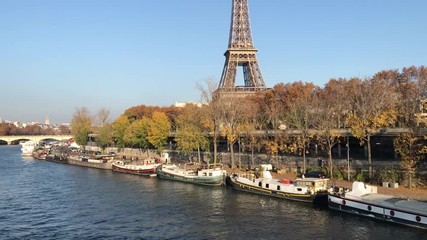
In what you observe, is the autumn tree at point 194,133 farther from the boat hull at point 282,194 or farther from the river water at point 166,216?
the boat hull at point 282,194

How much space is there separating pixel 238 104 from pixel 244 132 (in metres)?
4.26

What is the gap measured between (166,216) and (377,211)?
56.9 feet

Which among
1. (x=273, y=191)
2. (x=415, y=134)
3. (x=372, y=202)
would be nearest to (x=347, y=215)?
Result: (x=372, y=202)

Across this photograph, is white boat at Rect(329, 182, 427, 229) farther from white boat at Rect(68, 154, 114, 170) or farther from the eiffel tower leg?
the eiffel tower leg

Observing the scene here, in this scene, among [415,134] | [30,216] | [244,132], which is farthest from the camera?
[244,132]

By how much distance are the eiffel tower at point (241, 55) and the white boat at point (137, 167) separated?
34860 millimetres

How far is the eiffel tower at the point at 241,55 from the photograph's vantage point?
99.8m

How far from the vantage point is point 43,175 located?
222ft

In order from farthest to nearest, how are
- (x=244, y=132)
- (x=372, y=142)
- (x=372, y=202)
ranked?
(x=244, y=132) < (x=372, y=142) < (x=372, y=202)

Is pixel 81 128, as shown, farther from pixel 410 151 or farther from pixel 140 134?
pixel 410 151

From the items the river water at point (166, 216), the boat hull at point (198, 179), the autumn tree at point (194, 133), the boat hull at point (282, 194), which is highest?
the autumn tree at point (194, 133)

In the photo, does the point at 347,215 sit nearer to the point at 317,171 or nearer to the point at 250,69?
the point at 317,171

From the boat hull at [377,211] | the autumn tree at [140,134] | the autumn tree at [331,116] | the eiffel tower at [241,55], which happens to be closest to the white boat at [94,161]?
the autumn tree at [140,134]

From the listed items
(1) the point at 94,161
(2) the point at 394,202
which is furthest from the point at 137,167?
(2) the point at 394,202
